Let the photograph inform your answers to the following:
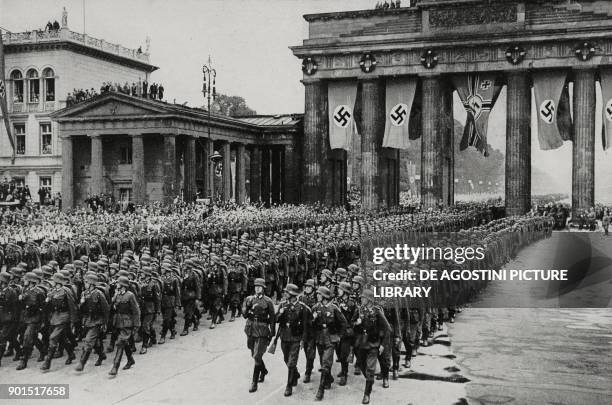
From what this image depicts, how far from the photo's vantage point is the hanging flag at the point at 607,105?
136 feet

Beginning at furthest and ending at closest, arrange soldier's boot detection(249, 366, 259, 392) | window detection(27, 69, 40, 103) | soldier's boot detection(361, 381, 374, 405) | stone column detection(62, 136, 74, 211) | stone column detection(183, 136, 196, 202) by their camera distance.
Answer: window detection(27, 69, 40, 103) < stone column detection(62, 136, 74, 211) < stone column detection(183, 136, 196, 202) < soldier's boot detection(249, 366, 259, 392) < soldier's boot detection(361, 381, 374, 405)

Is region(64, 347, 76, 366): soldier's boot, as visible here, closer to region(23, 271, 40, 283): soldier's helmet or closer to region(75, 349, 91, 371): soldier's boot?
region(75, 349, 91, 371): soldier's boot

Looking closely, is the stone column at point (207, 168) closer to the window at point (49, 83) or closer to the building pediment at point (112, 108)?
the building pediment at point (112, 108)

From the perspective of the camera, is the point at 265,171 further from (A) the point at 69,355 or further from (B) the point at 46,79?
(A) the point at 69,355

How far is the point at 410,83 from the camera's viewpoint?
46844 mm

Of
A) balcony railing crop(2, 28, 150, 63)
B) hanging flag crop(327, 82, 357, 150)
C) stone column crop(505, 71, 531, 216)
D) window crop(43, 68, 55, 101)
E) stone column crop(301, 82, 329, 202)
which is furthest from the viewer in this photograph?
stone column crop(301, 82, 329, 202)

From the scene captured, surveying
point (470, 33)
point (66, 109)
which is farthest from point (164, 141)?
point (470, 33)

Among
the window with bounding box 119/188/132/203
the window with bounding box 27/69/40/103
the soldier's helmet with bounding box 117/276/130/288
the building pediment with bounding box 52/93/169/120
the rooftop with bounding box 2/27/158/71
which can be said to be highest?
the rooftop with bounding box 2/27/158/71

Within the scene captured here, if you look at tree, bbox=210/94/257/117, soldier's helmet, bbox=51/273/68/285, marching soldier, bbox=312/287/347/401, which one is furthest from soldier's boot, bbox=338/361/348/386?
tree, bbox=210/94/257/117

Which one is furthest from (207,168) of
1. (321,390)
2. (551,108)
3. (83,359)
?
(321,390)

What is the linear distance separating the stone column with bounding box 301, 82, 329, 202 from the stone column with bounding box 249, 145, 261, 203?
4.41 metres

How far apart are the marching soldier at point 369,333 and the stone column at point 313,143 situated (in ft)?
121

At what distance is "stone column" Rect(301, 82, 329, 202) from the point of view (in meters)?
47.9

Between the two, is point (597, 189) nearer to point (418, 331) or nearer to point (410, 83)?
point (410, 83)
